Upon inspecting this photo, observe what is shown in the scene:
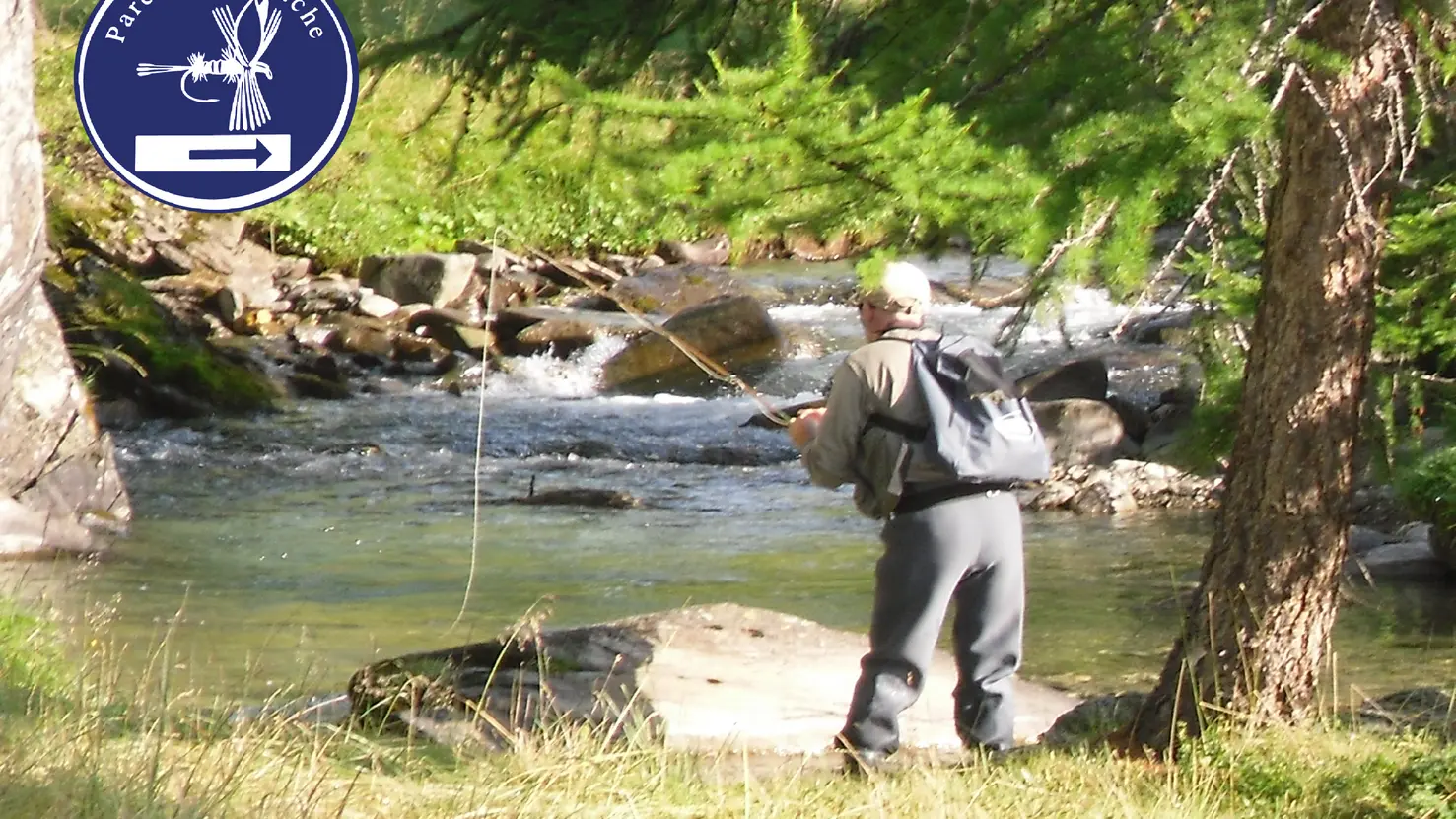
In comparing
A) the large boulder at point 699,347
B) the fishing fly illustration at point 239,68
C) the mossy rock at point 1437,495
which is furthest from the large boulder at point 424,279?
the mossy rock at point 1437,495

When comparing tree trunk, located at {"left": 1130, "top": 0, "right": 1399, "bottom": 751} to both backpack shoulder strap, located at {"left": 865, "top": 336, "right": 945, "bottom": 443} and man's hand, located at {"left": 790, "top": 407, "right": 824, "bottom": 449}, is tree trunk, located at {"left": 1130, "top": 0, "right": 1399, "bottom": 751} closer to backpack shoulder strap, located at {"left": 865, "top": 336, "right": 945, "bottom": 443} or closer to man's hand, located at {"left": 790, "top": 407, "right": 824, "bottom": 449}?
backpack shoulder strap, located at {"left": 865, "top": 336, "right": 945, "bottom": 443}

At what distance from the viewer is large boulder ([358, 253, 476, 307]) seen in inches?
848

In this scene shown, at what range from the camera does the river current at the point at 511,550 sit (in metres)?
8.38

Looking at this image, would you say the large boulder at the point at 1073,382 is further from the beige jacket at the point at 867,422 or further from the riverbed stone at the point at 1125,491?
the beige jacket at the point at 867,422

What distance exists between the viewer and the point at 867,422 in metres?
5.15

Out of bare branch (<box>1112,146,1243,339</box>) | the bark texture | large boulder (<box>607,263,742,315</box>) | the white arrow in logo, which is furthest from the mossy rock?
large boulder (<box>607,263,742,315</box>)

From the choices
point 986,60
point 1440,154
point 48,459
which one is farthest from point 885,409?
point 48,459

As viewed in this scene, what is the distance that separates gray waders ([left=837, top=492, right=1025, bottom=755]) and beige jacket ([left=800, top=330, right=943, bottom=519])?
0.15m

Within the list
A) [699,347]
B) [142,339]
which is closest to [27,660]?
[142,339]

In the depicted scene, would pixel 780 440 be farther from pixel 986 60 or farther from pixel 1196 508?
pixel 986 60

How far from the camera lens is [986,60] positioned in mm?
4648

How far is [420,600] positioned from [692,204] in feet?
20.7

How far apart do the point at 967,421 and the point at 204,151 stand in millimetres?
5284

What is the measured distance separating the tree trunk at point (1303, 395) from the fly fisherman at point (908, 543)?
58 centimetres
